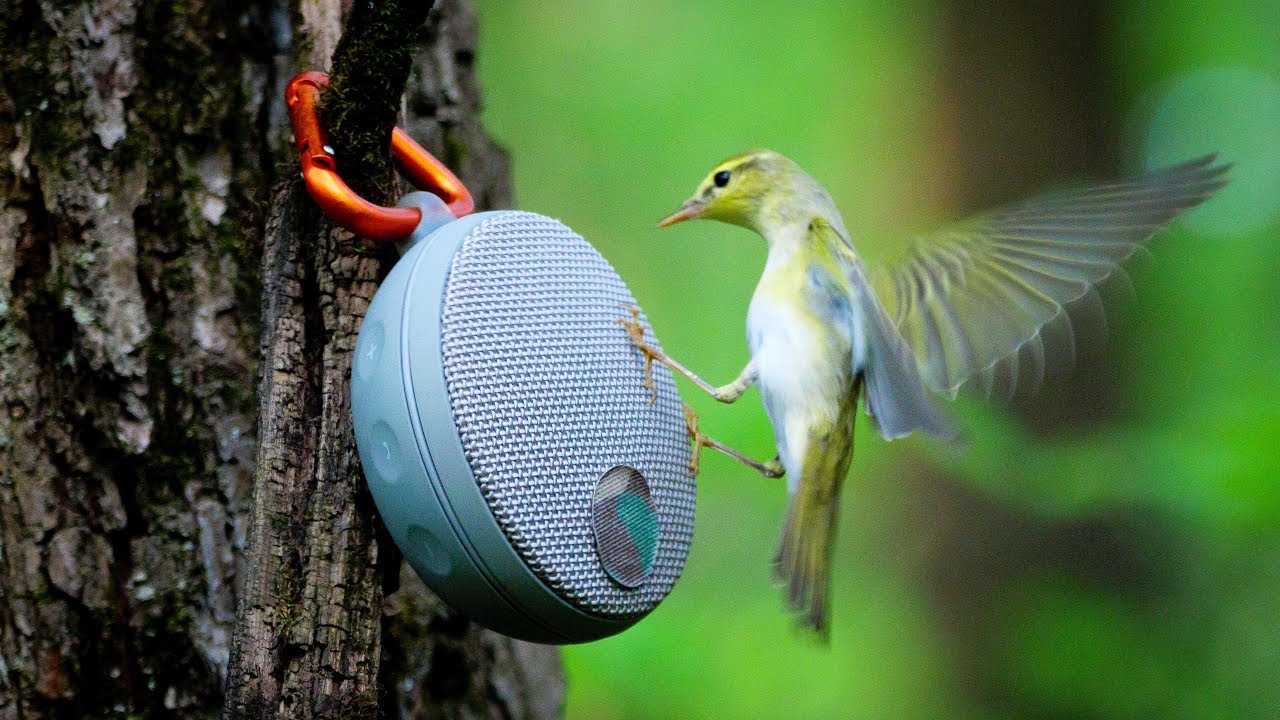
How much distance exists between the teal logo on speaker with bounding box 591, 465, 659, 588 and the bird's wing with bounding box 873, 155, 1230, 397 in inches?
38.7

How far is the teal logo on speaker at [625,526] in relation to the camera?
1640 mm

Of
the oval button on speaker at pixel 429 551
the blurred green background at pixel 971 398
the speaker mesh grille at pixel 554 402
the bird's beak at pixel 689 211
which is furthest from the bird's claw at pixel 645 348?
the blurred green background at pixel 971 398

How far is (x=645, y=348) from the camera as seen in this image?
1.82 meters

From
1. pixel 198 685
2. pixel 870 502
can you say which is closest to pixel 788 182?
pixel 198 685

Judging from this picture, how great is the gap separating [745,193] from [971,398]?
1.45 metres

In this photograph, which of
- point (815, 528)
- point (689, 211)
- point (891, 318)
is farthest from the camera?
point (689, 211)

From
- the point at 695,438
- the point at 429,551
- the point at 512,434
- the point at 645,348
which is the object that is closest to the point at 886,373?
the point at 695,438

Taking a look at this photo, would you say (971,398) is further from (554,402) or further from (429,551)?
(429,551)

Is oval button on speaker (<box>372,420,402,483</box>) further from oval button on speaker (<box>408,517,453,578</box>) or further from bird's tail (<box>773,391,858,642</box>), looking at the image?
bird's tail (<box>773,391,858,642</box>)

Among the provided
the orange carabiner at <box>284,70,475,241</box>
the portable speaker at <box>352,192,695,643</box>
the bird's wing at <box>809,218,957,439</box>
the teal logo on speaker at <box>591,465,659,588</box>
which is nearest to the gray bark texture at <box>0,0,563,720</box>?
the orange carabiner at <box>284,70,475,241</box>

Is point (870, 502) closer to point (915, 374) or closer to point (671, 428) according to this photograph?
point (915, 374)

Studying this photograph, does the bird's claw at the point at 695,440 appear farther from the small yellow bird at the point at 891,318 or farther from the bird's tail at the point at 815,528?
the bird's tail at the point at 815,528

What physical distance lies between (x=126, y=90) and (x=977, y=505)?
3463 mm

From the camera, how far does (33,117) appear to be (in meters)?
2.16
